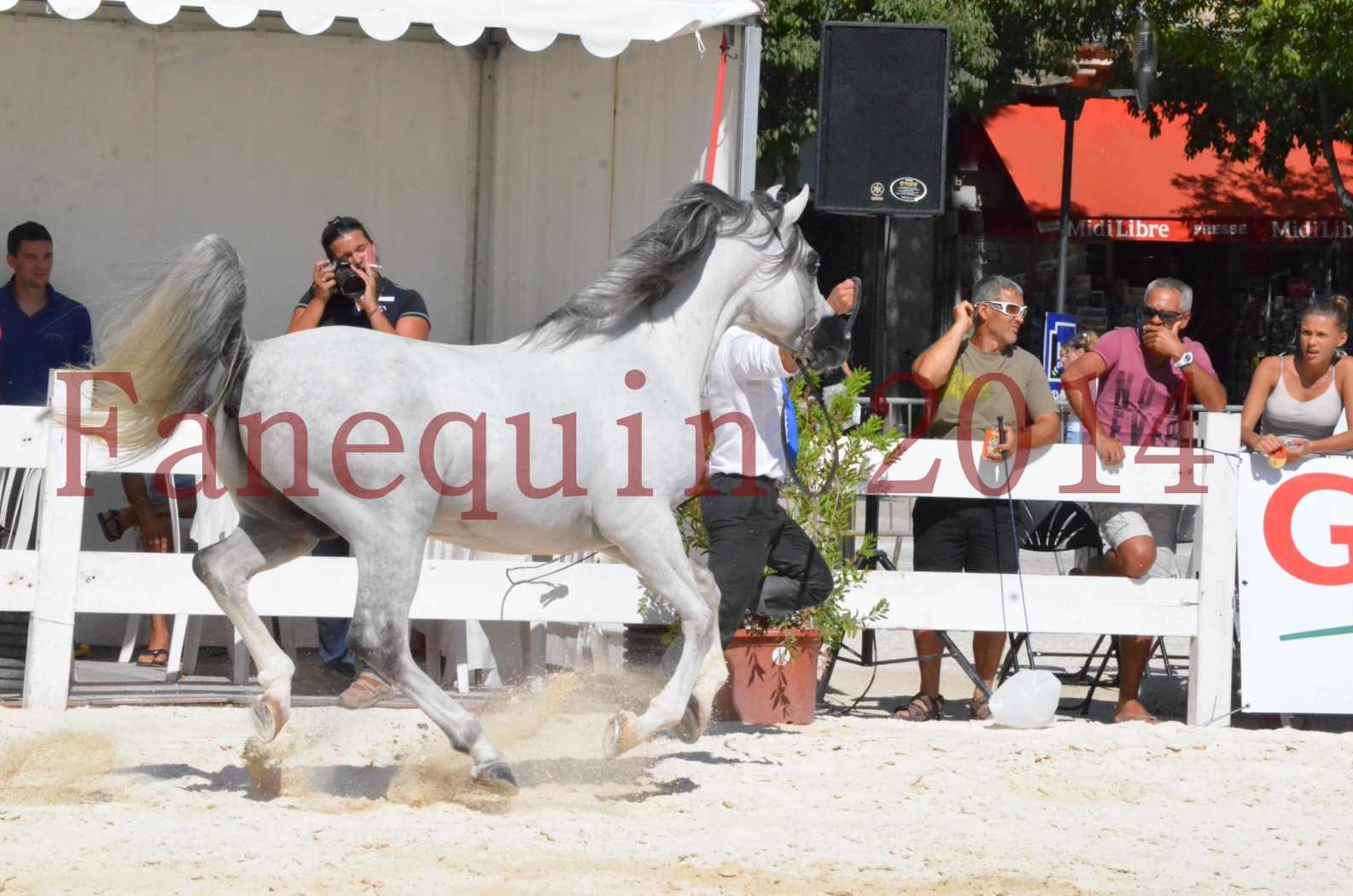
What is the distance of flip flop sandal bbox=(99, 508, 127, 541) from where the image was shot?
735 centimetres

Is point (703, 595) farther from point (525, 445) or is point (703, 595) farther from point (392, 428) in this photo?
point (392, 428)

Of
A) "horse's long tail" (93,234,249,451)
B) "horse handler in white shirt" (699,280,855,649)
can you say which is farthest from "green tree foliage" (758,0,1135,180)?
"horse's long tail" (93,234,249,451)

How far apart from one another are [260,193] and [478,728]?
4377mm

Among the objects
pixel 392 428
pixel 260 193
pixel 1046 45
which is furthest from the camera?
pixel 1046 45

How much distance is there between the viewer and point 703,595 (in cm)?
547

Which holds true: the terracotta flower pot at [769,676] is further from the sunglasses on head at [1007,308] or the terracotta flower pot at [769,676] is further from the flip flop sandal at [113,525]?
the flip flop sandal at [113,525]

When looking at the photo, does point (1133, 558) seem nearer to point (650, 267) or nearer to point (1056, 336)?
point (650, 267)

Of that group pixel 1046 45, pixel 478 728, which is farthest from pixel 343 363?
pixel 1046 45

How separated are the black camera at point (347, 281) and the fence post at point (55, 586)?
118 centimetres

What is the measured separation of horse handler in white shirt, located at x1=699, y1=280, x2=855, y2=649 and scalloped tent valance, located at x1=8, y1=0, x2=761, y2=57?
135 cm

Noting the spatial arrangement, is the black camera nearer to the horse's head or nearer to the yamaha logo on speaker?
the horse's head

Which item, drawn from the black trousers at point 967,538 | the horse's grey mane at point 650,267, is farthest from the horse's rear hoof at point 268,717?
the black trousers at point 967,538

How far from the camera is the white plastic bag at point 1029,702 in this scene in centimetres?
665

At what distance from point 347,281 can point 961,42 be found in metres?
9.20
